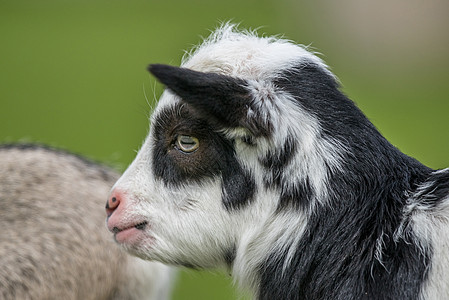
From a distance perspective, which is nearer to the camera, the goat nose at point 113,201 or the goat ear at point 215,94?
the goat ear at point 215,94

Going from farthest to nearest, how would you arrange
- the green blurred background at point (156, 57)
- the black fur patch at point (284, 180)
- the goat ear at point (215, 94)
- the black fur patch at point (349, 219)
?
the green blurred background at point (156, 57)
the black fur patch at point (284, 180)
the black fur patch at point (349, 219)
the goat ear at point (215, 94)

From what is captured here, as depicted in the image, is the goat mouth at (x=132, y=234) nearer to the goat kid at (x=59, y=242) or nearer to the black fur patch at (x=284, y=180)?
the black fur patch at (x=284, y=180)

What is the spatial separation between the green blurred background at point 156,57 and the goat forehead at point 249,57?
8895mm

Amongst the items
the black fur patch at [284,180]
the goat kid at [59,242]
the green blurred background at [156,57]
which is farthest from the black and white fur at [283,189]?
the green blurred background at [156,57]

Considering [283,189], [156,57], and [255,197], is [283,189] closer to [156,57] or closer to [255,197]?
[255,197]

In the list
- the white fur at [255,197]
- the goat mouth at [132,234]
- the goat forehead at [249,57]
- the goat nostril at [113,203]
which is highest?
the goat forehead at [249,57]

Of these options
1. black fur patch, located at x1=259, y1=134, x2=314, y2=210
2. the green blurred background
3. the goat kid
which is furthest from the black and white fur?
the green blurred background

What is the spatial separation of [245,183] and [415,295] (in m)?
1.09

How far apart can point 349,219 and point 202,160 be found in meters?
0.88

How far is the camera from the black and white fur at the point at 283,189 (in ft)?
13.5

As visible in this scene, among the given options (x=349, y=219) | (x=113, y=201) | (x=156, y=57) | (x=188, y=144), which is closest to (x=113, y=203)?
(x=113, y=201)

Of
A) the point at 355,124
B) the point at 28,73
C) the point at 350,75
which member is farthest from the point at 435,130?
the point at 355,124

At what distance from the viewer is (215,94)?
4.07 m

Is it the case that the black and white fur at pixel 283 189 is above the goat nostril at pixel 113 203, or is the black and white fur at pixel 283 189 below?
above
